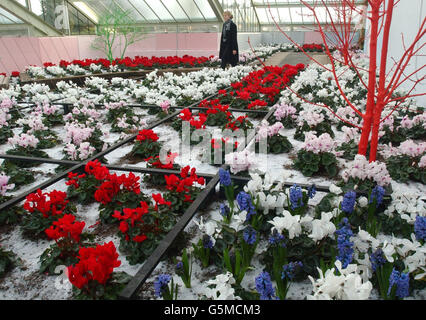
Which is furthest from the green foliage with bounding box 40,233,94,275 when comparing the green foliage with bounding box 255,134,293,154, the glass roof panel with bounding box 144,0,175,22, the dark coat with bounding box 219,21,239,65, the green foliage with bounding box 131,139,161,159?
the glass roof panel with bounding box 144,0,175,22

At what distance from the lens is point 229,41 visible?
9.56 m

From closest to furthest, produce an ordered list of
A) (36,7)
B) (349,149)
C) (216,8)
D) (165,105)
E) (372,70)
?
1. (372,70)
2. (349,149)
3. (165,105)
4. (36,7)
5. (216,8)

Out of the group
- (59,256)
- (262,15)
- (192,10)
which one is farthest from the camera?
(262,15)

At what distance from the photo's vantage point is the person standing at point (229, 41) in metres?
9.28

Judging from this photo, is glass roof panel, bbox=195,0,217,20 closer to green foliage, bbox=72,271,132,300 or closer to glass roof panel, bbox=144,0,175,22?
glass roof panel, bbox=144,0,175,22

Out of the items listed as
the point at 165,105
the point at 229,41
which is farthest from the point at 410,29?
the point at 165,105

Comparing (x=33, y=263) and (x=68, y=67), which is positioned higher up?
(x=68, y=67)

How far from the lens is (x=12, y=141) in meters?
4.04

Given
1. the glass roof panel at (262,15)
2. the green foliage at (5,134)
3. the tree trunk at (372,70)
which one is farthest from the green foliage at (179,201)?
the glass roof panel at (262,15)

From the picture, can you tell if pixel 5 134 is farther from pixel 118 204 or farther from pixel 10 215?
pixel 118 204
